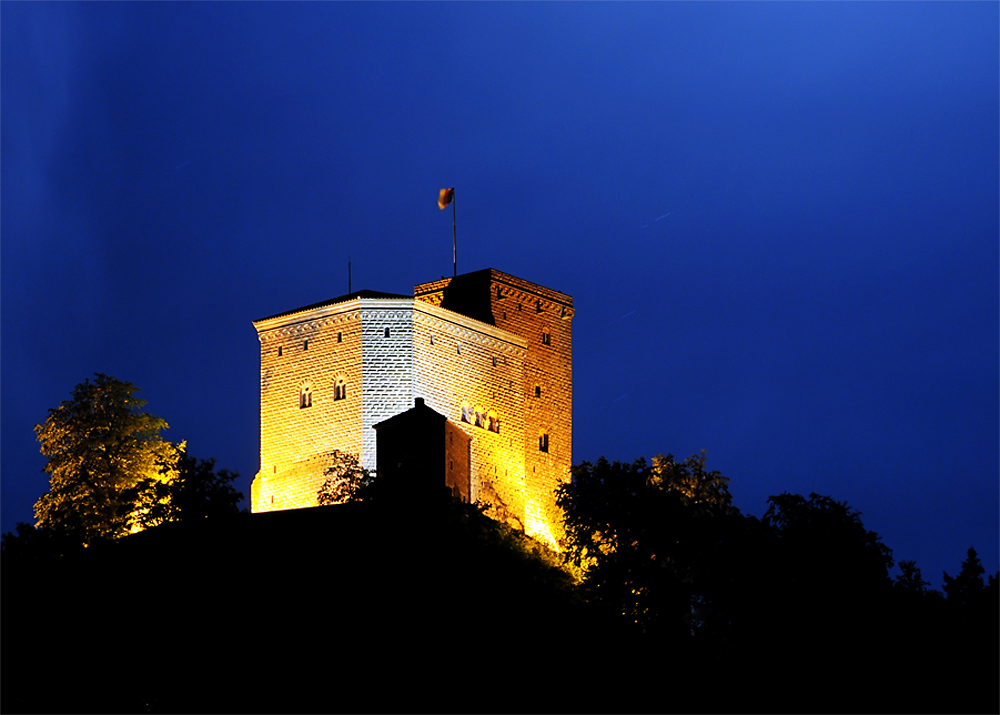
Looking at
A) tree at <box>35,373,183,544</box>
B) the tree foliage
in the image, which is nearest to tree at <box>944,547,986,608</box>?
the tree foliage

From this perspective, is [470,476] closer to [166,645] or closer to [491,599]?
[491,599]

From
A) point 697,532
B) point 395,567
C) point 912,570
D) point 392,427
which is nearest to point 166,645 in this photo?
point 395,567

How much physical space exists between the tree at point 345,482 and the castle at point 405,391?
1390mm

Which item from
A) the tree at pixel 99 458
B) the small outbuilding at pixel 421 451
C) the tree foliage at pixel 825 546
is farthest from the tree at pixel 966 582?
the tree at pixel 99 458

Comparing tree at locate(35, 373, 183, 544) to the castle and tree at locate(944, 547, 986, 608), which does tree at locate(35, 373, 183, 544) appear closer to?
the castle

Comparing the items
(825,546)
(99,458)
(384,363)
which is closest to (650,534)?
(825,546)

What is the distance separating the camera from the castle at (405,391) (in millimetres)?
61438

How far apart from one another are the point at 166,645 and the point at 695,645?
16.3 m

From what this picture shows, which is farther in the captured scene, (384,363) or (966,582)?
(384,363)

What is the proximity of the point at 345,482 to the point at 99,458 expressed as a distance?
9148mm

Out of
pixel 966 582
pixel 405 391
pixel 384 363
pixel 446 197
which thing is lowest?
pixel 966 582

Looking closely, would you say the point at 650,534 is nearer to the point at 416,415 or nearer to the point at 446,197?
the point at 416,415

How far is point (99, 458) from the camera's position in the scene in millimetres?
59406

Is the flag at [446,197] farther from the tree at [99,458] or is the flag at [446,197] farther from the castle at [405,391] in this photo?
the tree at [99,458]
